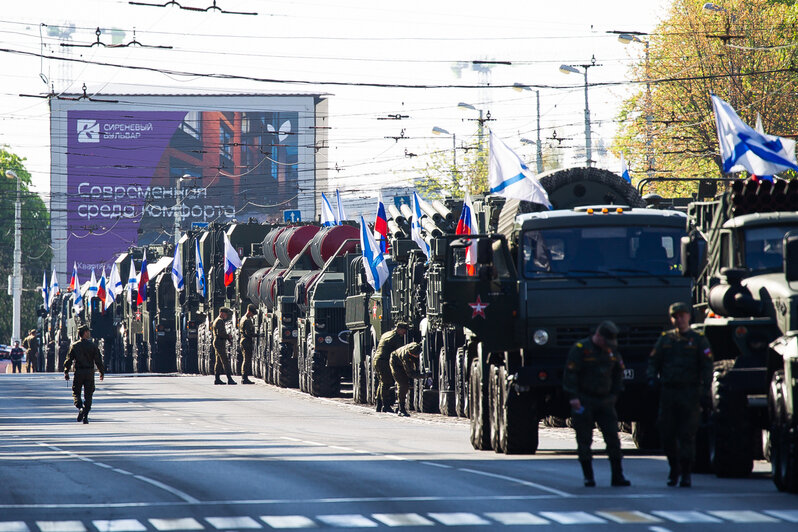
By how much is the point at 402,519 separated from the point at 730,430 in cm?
416

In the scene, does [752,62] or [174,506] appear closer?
[174,506]

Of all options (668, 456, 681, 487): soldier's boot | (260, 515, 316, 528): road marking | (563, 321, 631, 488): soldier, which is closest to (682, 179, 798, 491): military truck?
(668, 456, 681, 487): soldier's boot

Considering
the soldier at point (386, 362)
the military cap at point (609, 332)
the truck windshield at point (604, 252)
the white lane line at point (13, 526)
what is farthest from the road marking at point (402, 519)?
the soldier at point (386, 362)

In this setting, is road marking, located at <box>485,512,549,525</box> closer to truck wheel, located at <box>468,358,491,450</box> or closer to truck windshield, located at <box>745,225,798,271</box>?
truck windshield, located at <box>745,225,798,271</box>

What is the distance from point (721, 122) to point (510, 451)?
5.67 m

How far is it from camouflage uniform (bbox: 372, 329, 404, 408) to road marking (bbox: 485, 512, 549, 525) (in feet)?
56.0

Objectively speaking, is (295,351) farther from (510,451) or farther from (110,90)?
(110,90)

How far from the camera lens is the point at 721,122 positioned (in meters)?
21.1

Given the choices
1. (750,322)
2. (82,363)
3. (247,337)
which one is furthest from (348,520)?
(247,337)

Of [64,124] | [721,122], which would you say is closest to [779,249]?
[721,122]

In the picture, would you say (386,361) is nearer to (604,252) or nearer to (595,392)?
(604,252)

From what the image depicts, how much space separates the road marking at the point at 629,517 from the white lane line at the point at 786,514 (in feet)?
2.93

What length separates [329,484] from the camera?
48.8 ft

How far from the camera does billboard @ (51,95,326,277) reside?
10638 centimetres
